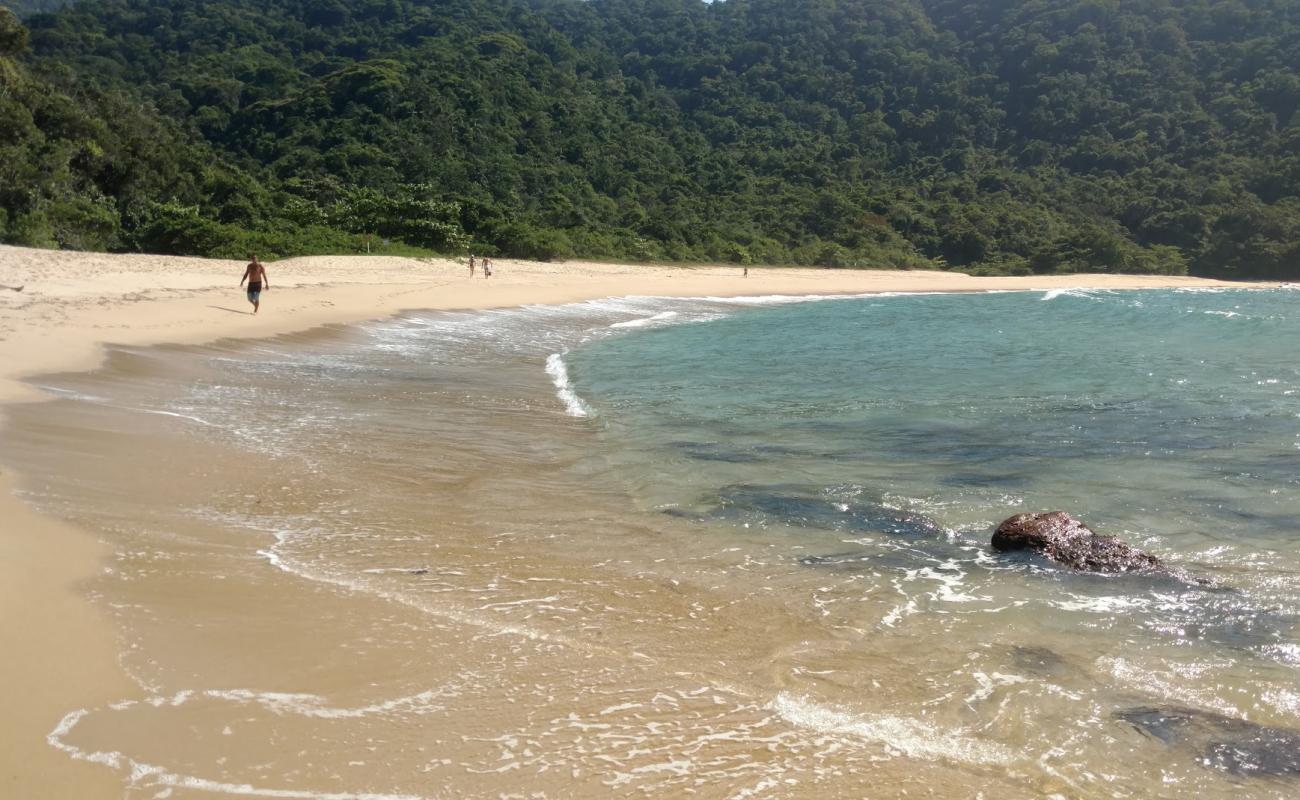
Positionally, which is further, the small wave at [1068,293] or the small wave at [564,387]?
the small wave at [1068,293]

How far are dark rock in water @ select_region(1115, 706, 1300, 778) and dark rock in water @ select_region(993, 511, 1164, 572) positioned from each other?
77.4 inches

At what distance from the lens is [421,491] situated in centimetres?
744

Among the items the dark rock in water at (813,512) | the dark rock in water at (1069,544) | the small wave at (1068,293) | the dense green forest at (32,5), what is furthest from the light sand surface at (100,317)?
the dense green forest at (32,5)

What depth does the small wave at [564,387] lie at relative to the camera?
1189 centimetres

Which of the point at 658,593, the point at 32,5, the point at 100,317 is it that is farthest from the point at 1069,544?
the point at 32,5

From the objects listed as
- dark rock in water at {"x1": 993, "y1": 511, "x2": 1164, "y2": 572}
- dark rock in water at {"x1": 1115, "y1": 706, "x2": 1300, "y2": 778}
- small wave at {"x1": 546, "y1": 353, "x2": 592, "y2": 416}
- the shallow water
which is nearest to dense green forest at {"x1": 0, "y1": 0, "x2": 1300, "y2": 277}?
small wave at {"x1": 546, "y1": 353, "x2": 592, "y2": 416}

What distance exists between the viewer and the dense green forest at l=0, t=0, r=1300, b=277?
41.4 meters

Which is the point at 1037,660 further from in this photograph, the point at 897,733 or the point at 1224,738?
the point at 897,733

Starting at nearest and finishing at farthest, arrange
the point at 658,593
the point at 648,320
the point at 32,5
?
the point at 658,593 → the point at 648,320 → the point at 32,5

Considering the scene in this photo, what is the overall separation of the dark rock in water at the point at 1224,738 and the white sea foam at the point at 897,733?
753 millimetres

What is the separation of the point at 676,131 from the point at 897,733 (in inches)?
3834

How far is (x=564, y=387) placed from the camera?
13.8m

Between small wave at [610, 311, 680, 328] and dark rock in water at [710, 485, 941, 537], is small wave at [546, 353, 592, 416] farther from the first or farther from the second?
small wave at [610, 311, 680, 328]

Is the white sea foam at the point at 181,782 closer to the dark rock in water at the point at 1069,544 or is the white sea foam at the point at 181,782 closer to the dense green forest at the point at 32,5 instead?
the dark rock in water at the point at 1069,544
